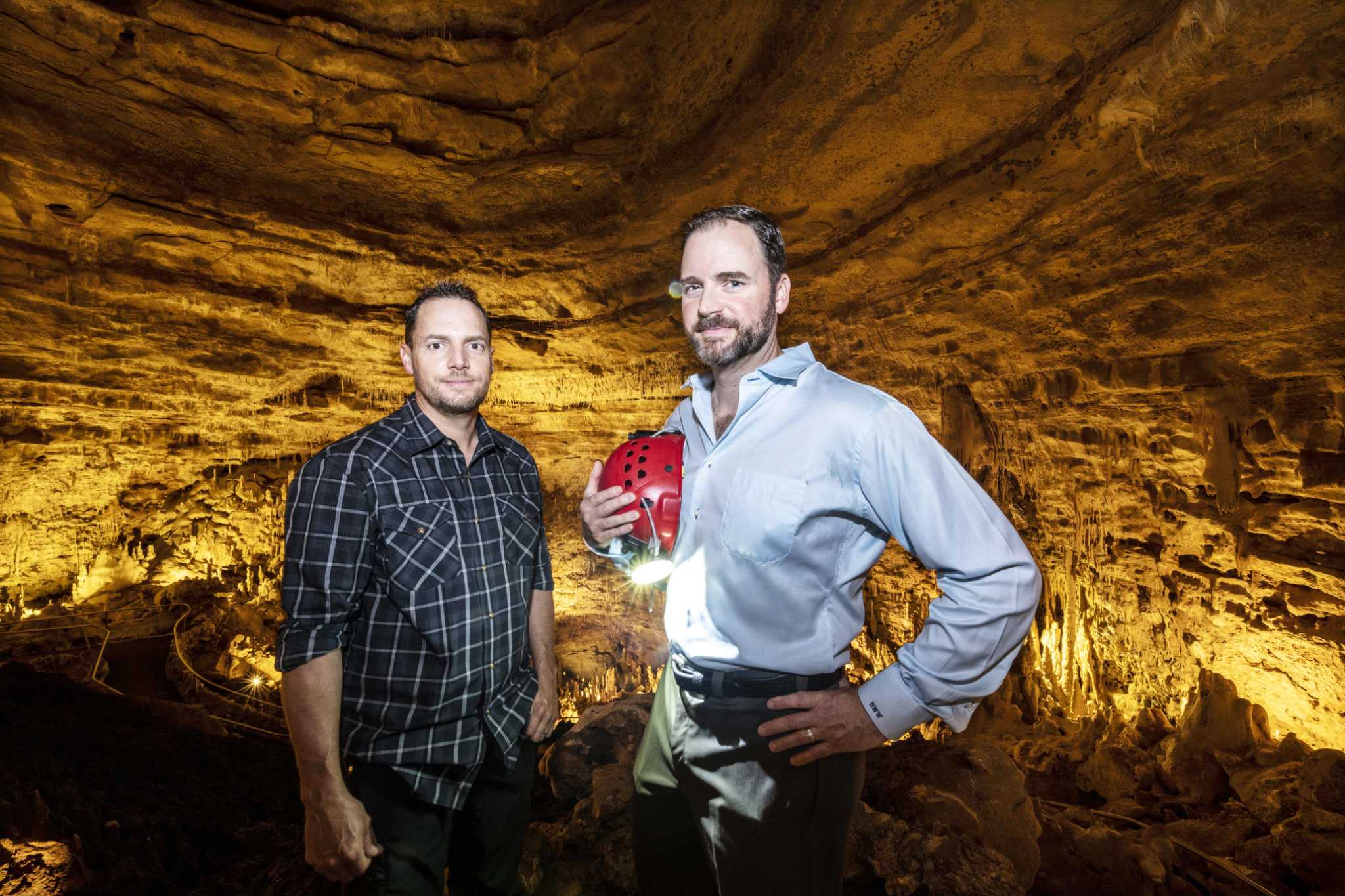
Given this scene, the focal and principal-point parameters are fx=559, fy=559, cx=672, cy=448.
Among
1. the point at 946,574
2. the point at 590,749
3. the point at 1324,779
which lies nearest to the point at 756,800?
the point at 946,574

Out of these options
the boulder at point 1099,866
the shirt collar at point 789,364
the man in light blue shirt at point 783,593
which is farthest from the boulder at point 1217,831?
the shirt collar at point 789,364

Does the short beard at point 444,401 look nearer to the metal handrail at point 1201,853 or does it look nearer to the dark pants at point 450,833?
the dark pants at point 450,833

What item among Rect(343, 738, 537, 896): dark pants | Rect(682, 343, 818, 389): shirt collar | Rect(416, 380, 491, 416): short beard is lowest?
Rect(343, 738, 537, 896): dark pants

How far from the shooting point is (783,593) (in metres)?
1.62

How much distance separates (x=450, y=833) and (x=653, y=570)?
47.3 inches

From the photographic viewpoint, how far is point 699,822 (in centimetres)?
173

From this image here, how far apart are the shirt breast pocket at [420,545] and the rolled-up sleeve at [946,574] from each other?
55.7 inches

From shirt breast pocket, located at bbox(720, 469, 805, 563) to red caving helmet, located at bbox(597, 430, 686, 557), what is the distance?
0.20m

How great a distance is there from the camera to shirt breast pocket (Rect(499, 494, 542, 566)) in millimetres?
2223

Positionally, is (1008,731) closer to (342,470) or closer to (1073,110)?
(1073,110)

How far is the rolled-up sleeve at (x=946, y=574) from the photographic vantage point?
4.77 feet

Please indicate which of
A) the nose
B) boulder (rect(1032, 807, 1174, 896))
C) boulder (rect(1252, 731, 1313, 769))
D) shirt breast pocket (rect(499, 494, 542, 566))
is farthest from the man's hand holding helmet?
boulder (rect(1252, 731, 1313, 769))

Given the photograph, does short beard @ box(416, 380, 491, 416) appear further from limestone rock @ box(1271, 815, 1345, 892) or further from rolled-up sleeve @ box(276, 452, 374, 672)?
limestone rock @ box(1271, 815, 1345, 892)

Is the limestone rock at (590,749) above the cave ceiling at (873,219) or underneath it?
underneath
